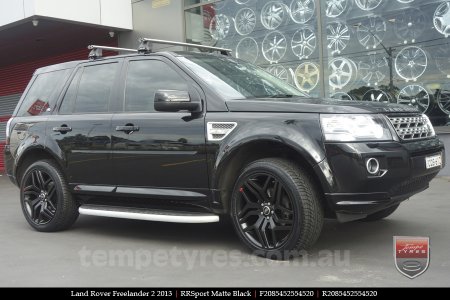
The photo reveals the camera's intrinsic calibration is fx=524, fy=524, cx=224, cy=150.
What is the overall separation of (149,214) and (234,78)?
151 centimetres

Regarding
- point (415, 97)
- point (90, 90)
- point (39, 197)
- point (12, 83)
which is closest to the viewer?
point (90, 90)

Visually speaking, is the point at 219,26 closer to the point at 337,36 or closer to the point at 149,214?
the point at 337,36

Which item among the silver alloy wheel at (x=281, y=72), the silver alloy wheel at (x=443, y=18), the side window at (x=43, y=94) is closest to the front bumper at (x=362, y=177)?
the side window at (x=43, y=94)

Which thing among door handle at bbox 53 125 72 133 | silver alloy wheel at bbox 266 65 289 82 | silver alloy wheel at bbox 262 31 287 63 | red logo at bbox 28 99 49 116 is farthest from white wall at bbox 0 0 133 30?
door handle at bbox 53 125 72 133

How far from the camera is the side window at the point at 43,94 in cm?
600

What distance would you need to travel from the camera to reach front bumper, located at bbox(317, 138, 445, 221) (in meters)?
3.91

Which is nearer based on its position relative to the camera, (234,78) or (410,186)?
(410,186)

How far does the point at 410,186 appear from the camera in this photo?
4.24 metres

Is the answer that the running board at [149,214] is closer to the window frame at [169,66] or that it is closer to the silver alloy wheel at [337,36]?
the window frame at [169,66]

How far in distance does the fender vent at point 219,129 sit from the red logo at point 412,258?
163 centimetres

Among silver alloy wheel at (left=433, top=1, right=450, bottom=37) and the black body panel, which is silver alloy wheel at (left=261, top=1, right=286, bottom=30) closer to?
silver alloy wheel at (left=433, top=1, right=450, bottom=37)

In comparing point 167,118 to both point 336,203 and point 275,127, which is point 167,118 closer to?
point 275,127

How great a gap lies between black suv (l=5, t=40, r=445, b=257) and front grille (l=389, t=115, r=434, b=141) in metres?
0.02

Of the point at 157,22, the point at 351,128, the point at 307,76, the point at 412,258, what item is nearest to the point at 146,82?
the point at 351,128
